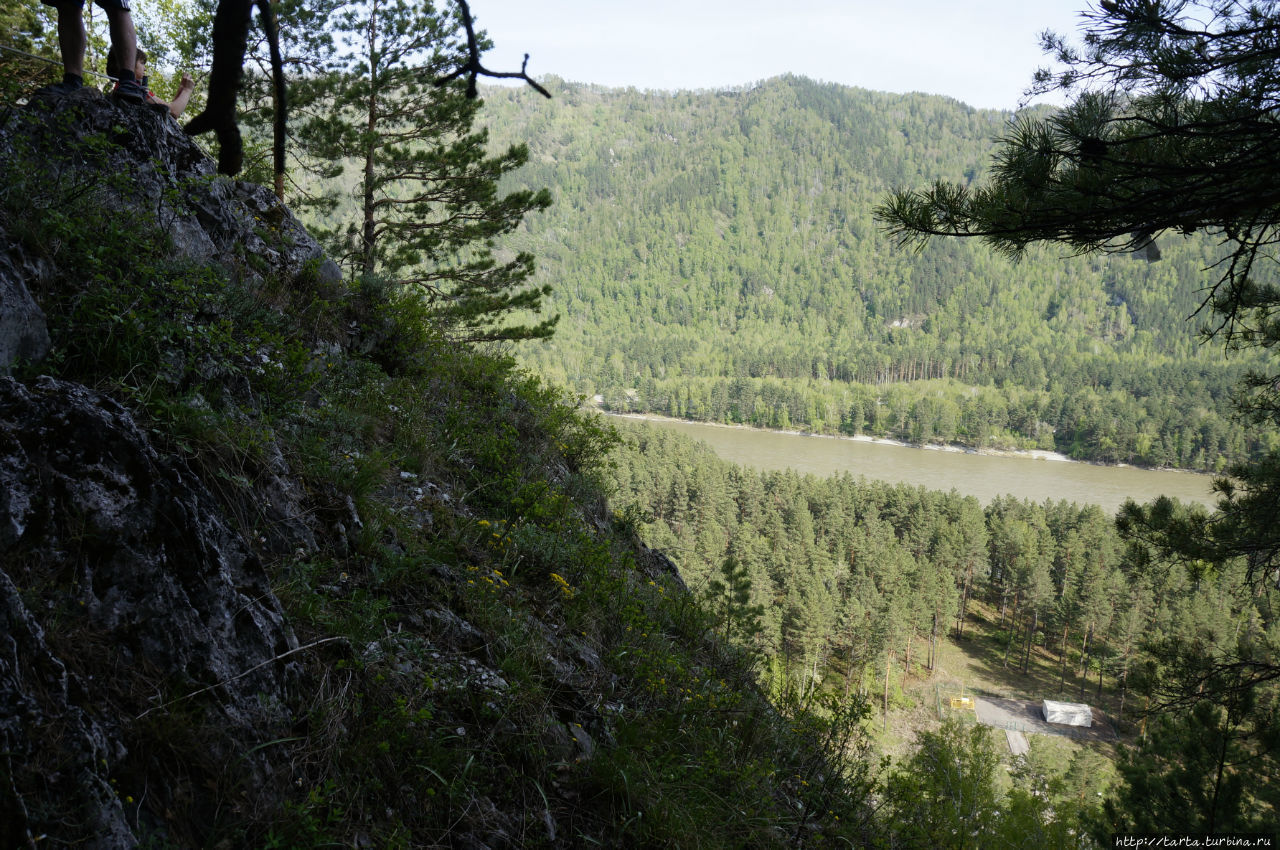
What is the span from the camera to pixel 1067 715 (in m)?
38.5

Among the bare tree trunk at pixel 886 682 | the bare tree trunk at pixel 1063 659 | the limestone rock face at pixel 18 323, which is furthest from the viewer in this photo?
the bare tree trunk at pixel 1063 659

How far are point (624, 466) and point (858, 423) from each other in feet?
236

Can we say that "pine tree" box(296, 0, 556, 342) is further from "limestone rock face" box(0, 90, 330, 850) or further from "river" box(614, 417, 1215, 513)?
"river" box(614, 417, 1215, 513)

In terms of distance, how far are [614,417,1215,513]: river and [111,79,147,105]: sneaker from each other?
226 feet

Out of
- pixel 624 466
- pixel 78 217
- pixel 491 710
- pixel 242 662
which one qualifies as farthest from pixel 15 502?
pixel 624 466

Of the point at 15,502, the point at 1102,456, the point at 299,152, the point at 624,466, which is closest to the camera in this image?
the point at 15,502

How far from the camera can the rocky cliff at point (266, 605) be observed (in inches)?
62.8

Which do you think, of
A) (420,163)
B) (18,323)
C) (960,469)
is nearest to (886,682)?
(420,163)

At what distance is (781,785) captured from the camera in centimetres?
354

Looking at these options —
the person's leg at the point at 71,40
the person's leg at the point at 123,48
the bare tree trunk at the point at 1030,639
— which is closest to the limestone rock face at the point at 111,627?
the person's leg at the point at 123,48

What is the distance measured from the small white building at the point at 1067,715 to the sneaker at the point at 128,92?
48.3m

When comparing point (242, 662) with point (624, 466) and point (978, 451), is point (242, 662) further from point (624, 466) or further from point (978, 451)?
point (978, 451)

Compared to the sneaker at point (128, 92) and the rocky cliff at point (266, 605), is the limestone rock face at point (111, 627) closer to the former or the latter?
the rocky cliff at point (266, 605)

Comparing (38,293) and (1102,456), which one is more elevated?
(38,293)
